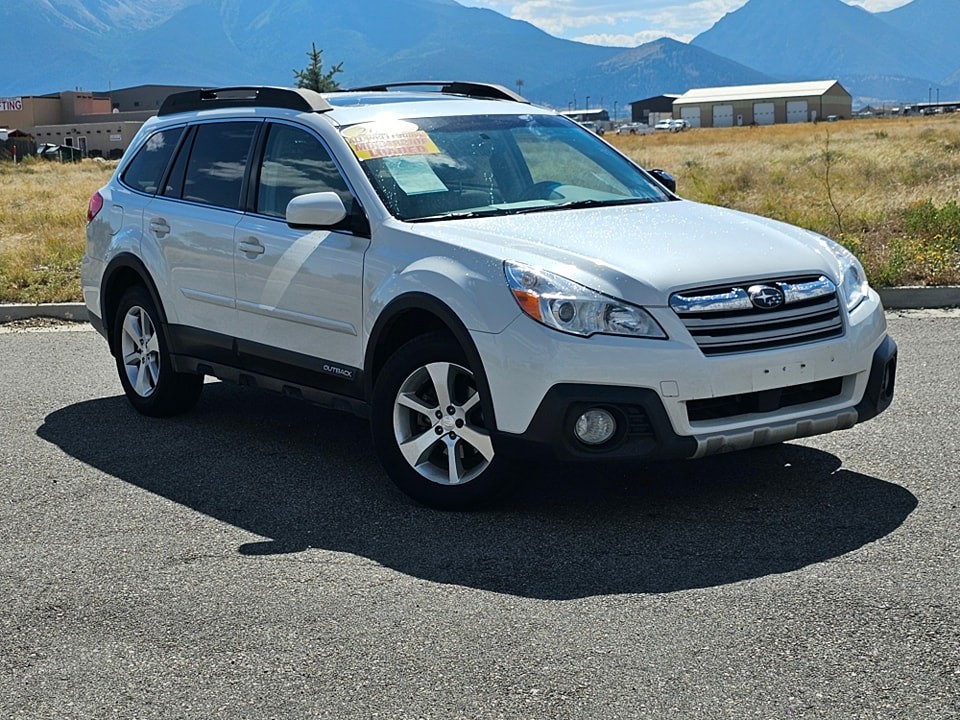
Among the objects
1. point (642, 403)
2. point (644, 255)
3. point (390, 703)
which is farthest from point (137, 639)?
point (644, 255)

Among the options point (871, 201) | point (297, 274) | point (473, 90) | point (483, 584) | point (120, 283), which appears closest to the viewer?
point (483, 584)

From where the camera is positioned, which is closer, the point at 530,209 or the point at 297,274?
the point at 530,209

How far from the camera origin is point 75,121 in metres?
115

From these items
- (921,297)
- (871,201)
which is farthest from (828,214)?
(921,297)

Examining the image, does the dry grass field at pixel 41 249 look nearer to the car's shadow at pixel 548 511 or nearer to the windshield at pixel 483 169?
the car's shadow at pixel 548 511

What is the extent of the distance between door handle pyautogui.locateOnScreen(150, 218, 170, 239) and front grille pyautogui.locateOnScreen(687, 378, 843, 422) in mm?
3501

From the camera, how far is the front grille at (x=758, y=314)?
518cm

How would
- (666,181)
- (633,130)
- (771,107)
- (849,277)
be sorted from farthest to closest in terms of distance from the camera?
(771,107), (633,130), (666,181), (849,277)

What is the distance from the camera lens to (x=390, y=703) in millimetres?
3756

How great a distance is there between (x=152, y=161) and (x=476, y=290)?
3325 millimetres

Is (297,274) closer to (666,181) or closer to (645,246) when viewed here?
(645,246)

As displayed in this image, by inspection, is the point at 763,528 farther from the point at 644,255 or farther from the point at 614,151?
the point at 614,151

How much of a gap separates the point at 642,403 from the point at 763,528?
75 centimetres

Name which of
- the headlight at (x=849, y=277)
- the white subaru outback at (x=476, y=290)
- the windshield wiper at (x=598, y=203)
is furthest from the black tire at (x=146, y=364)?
the headlight at (x=849, y=277)
